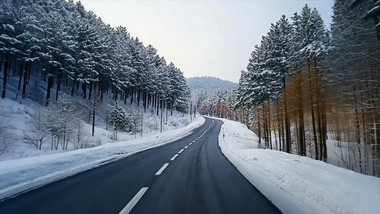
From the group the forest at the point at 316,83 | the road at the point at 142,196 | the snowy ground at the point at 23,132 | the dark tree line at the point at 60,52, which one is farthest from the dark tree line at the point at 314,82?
the dark tree line at the point at 60,52

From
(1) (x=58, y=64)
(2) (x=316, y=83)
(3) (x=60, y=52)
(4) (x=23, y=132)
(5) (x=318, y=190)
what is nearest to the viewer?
(5) (x=318, y=190)

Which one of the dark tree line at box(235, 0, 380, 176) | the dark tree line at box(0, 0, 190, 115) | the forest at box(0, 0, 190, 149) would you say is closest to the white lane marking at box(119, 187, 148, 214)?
the dark tree line at box(235, 0, 380, 176)

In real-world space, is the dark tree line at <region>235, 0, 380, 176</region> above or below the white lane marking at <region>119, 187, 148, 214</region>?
above

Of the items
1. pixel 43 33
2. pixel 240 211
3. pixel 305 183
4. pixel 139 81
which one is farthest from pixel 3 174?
pixel 139 81

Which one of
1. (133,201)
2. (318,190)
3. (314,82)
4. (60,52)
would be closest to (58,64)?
(60,52)

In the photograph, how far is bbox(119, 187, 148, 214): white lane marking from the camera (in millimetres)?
4852

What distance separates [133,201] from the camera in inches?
→ 216

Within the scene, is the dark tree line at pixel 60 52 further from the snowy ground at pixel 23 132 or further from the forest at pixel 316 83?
the forest at pixel 316 83

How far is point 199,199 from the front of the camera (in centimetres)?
587

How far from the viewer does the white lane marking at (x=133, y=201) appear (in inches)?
191

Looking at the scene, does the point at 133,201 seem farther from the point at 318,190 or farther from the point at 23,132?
the point at 23,132

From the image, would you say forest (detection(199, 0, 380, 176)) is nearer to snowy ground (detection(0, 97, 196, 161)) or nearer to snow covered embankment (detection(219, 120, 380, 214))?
snow covered embankment (detection(219, 120, 380, 214))

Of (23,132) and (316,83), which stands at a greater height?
(316,83)

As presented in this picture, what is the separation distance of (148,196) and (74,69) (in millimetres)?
42352
